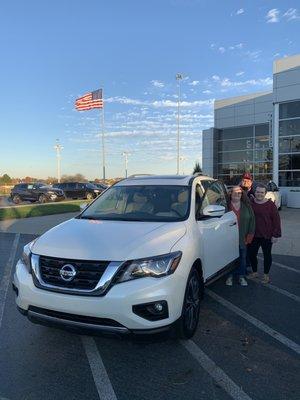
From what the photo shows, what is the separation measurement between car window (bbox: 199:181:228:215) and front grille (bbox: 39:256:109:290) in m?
2.01

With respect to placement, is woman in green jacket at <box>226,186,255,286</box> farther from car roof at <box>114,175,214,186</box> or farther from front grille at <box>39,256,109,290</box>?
front grille at <box>39,256,109,290</box>

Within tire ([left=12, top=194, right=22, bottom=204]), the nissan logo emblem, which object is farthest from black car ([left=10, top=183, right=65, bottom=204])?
the nissan logo emblem

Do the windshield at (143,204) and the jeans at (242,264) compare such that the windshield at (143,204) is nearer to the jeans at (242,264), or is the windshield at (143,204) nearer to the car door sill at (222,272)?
the car door sill at (222,272)

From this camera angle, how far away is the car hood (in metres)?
4.08

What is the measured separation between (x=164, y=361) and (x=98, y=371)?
25.1 inches

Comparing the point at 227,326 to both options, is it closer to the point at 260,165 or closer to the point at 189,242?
the point at 189,242

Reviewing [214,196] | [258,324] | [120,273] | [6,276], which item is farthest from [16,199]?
[120,273]

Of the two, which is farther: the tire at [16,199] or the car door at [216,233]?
the tire at [16,199]

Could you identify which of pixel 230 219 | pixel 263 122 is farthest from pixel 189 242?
pixel 263 122

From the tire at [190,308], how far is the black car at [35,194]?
3039 cm

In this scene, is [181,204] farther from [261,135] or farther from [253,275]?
[261,135]

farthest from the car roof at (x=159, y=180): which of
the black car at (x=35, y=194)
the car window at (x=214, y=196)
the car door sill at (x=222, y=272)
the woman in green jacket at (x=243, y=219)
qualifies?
the black car at (x=35, y=194)

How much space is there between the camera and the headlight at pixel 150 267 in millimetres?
Result: 3980

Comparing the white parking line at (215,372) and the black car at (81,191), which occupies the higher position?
the white parking line at (215,372)
